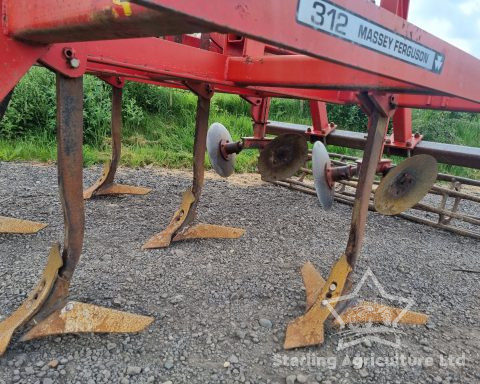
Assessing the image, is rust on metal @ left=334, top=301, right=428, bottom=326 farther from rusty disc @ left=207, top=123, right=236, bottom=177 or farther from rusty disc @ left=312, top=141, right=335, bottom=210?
rusty disc @ left=207, top=123, right=236, bottom=177

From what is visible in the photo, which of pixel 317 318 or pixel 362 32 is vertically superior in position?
pixel 362 32

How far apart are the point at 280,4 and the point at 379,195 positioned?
60.4 inches

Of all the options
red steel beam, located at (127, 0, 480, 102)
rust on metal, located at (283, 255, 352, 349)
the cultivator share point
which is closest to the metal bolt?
the cultivator share point

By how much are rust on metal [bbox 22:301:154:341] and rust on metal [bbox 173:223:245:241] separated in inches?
41.2

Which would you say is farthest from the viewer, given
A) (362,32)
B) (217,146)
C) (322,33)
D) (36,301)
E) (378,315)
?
(217,146)

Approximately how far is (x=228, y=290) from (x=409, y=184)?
1193mm

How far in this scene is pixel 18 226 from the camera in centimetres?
286

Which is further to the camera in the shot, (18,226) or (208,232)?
(208,232)

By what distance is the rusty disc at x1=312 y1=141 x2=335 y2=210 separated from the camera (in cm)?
232

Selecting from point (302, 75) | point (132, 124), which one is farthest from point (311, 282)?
point (132, 124)

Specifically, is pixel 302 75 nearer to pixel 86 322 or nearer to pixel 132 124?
pixel 86 322

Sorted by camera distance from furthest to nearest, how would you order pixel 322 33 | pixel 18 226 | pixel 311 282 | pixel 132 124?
1. pixel 132 124
2. pixel 18 226
3. pixel 311 282
4. pixel 322 33

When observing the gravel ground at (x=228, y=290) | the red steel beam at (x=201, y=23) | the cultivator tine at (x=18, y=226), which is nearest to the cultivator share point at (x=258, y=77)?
the red steel beam at (x=201, y=23)

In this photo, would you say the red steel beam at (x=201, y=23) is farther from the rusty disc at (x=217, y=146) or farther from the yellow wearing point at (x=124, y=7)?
the rusty disc at (x=217, y=146)
